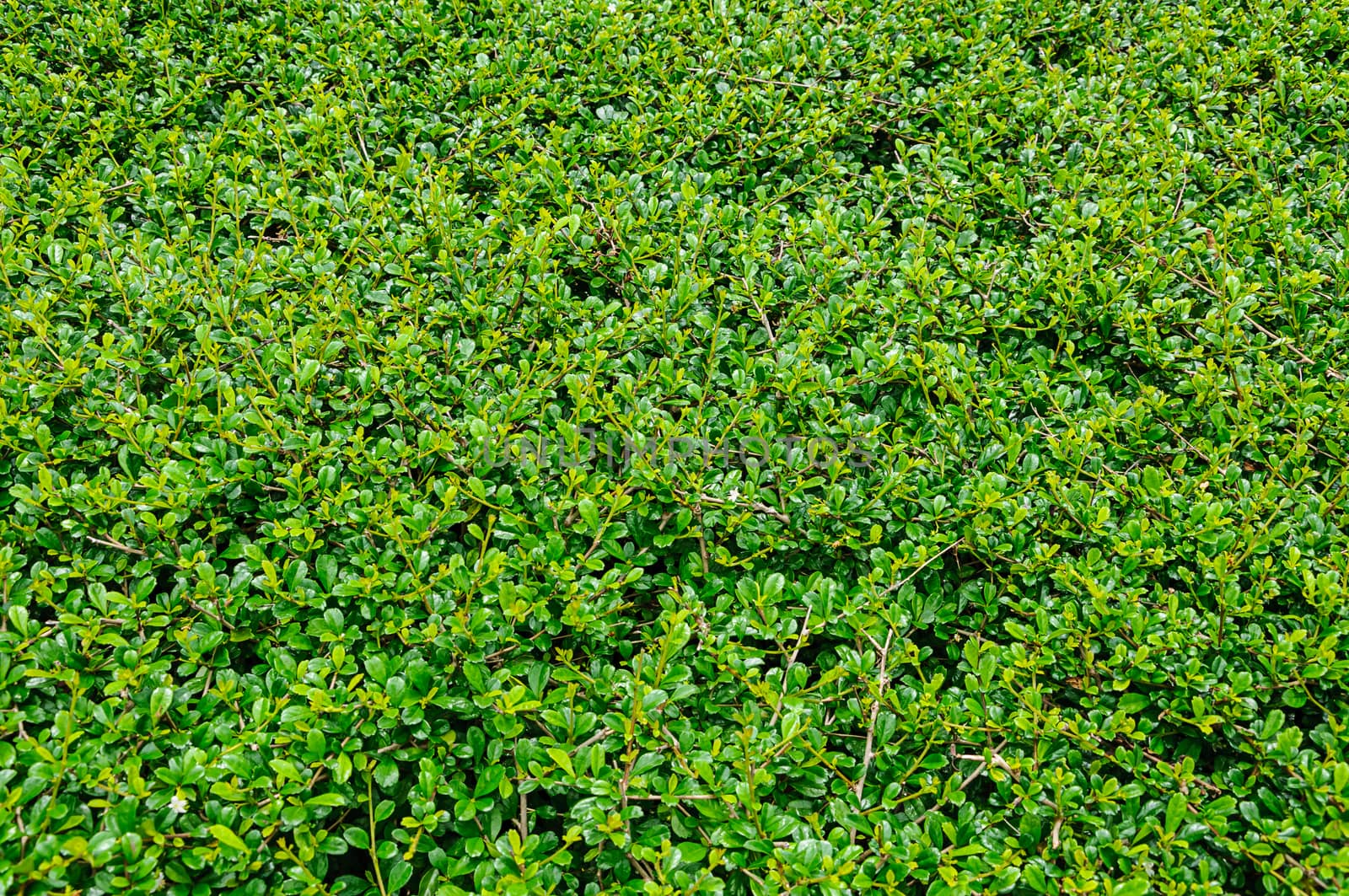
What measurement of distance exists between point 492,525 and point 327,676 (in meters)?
0.41

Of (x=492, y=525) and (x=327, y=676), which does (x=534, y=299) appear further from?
(x=327, y=676)

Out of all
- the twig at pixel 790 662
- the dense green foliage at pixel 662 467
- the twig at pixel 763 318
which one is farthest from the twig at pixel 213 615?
the twig at pixel 763 318

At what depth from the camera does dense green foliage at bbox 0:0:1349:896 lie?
1.60 m

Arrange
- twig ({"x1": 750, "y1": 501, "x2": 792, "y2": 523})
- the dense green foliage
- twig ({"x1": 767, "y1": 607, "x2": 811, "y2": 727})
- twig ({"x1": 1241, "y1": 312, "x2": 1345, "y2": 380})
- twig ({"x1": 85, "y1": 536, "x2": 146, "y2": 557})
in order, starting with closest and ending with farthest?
the dense green foliage, twig ({"x1": 767, "y1": 607, "x2": 811, "y2": 727}), twig ({"x1": 85, "y1": 536, "x2": 146, "y2": 557}), twig ({"x1": 750, "y1": 501, "x2": 792, "y2": 523}), twig ({"x1": 1241, "y1": 312, "x2": 1345, "y2": 380})

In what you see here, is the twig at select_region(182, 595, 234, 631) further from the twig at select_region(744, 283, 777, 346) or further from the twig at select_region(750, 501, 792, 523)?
the twig at select_region(744, 283, 777, 346)

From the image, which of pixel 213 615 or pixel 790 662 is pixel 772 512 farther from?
pixel 213 615

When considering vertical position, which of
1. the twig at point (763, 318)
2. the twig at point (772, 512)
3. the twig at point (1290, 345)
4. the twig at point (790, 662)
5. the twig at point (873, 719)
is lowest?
the twig at point (873, 719)

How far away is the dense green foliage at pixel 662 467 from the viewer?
1596mm

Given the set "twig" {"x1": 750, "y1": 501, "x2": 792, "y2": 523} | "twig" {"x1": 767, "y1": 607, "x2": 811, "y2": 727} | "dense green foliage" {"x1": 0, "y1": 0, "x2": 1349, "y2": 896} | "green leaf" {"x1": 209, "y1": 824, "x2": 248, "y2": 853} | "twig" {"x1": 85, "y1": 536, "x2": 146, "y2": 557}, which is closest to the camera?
"green leaf" {"x1": 209, "y1": 824, "x2": 248, "y2": 853}

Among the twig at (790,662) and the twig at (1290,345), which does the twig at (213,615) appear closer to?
the twig at (790,662)

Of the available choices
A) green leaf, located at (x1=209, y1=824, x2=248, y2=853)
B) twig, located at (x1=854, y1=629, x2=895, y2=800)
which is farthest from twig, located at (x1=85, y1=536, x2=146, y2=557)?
twig, located at (x1=854, y1=629, x2=895, y2=800)

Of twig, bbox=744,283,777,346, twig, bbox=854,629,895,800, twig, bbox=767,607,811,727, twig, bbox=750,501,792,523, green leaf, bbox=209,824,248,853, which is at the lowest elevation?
twig, bbox=854,629,895,800

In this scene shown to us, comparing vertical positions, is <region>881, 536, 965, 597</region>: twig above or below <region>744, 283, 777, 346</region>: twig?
below

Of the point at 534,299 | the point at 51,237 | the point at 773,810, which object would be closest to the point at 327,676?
the point at 773,810
